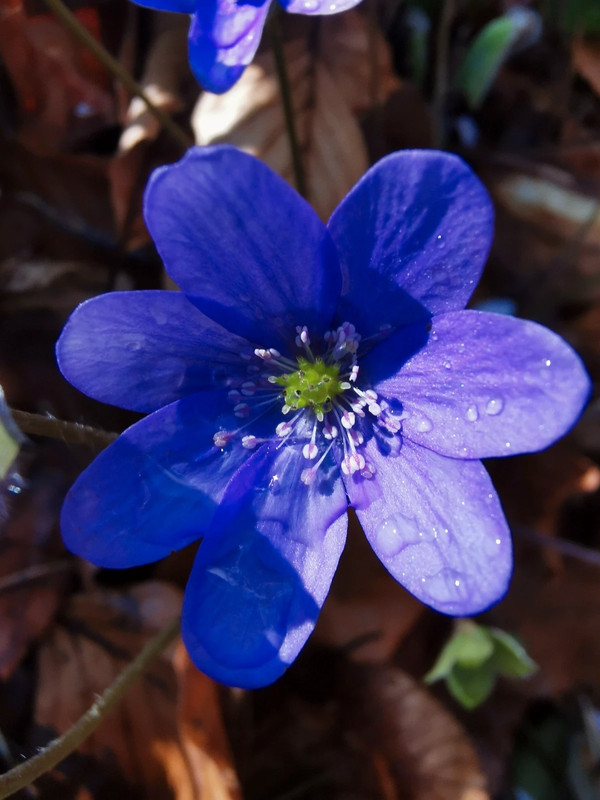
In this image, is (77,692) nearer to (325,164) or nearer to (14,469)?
A: (14,469)

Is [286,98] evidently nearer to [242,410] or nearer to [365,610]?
[242,410]

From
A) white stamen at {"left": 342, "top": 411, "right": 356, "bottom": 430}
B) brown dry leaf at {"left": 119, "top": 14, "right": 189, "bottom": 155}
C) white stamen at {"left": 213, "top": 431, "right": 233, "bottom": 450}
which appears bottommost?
white stamen at {"left": 342, "top": 411, "right": 356, "bottom": 430}

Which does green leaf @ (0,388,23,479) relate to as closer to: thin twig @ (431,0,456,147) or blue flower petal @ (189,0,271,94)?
blue flower petal @ (189,0,271,94)

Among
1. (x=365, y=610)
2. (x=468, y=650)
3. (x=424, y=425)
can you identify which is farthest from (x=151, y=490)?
(x=365, y=610)

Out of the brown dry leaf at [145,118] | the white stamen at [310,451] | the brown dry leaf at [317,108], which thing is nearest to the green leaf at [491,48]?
the brown dry leaf at [317,108]

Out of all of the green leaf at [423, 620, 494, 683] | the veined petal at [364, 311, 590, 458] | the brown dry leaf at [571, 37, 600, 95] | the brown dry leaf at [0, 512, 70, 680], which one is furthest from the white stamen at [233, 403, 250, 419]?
the brown dry leaf at [571, 37, 600, 95]

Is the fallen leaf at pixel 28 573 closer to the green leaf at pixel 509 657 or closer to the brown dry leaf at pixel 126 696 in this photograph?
the brown dry leaf at pixel 126 696
